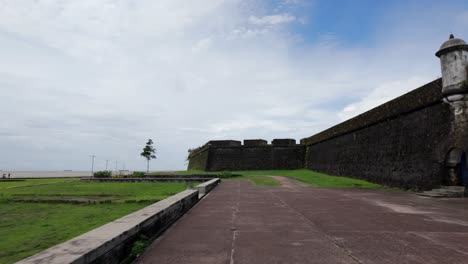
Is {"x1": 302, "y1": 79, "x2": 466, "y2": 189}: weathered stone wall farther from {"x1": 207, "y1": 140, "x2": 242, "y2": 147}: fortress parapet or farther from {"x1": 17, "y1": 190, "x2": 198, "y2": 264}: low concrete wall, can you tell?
{"x1": 207, "y1": 140, "x2": 242, "y2": 147}: fortress parapet

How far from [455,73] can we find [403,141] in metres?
3.90

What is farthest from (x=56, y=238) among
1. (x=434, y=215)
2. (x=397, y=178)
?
(x=397, y=178)

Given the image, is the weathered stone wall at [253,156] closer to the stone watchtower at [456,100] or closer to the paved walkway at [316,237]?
the stone watchtower at [456,100]

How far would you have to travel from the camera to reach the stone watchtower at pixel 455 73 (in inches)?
398

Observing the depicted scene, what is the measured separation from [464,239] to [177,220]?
14.9 ft

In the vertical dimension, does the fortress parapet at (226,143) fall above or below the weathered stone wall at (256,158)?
above

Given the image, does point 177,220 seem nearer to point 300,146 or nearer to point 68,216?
point 68,216

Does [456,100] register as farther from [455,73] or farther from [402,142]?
[402,142]

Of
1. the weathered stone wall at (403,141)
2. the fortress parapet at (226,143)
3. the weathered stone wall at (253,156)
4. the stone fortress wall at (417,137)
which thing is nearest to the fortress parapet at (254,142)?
the weathered stone wall at (253,156)

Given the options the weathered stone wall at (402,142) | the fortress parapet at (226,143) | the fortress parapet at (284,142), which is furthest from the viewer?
the fortress parapet at (226,143)

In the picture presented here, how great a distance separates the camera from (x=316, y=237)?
4371 mm

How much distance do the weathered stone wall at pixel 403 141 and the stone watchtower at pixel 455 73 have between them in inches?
18.8

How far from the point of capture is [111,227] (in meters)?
3.62

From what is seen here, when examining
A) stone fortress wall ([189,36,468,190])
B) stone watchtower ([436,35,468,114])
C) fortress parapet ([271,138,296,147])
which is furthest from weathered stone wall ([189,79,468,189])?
fortress parapet ([271,138,296,147])
